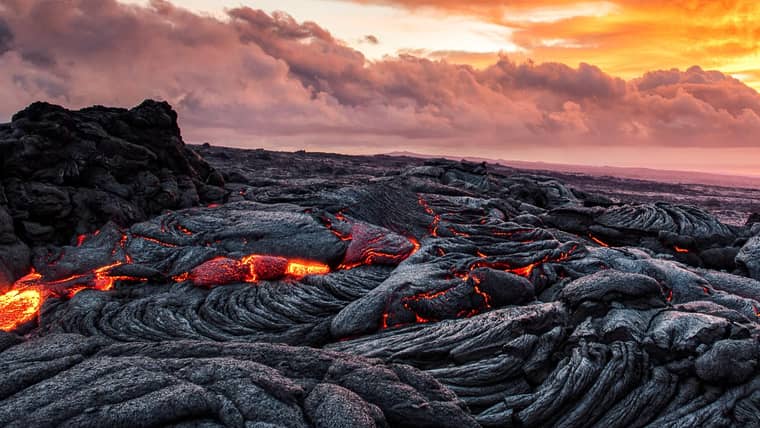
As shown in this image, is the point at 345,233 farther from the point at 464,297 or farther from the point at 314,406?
the point at 314,406

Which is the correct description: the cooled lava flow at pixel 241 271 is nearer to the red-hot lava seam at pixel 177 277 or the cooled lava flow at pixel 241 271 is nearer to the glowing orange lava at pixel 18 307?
the red-hot lava seam at pixel 177 277

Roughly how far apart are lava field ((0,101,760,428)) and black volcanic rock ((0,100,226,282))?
4.2 inches

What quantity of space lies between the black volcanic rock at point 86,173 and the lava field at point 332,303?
11cm

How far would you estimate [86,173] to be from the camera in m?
23.8

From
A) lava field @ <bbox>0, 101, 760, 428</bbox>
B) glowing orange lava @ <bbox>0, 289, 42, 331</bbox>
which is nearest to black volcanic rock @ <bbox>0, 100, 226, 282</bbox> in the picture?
lava field @ <bbox>0, 101, 760, 428</bbox>

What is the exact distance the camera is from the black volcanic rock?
66.7 ft

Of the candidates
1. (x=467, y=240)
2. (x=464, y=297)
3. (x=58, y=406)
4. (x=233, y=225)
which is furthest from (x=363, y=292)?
(x=58, y=406)

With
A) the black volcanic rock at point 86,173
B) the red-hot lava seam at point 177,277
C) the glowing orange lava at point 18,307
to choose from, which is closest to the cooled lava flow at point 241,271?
the red-hot lava seam at point 177,277

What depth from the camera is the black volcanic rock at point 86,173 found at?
20.3m

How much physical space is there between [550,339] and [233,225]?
52.7 ft

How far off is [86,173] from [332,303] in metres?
17.4

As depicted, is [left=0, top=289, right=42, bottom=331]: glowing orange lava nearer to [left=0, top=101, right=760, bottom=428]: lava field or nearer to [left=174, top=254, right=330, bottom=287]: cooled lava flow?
[left=0, top=101, right=760, bottom=428]: lava field

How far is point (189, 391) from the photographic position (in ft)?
24.2

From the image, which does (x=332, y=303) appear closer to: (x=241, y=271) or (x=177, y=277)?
(x=241, y=271)
